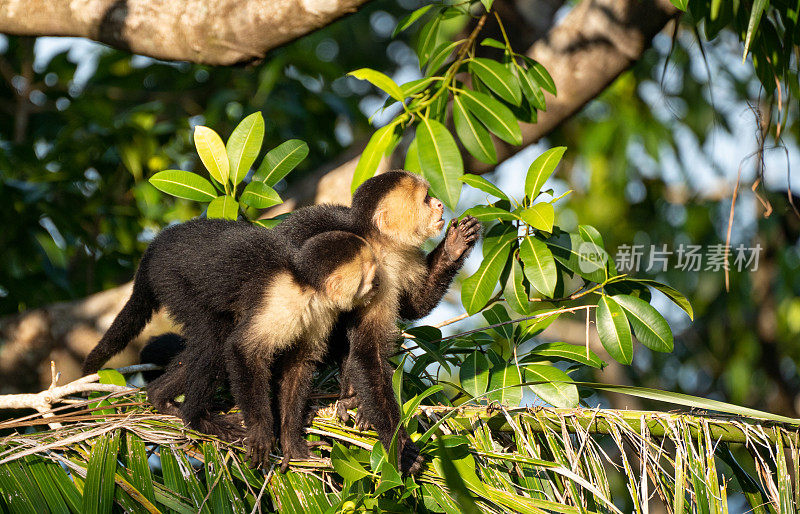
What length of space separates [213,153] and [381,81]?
71 cm

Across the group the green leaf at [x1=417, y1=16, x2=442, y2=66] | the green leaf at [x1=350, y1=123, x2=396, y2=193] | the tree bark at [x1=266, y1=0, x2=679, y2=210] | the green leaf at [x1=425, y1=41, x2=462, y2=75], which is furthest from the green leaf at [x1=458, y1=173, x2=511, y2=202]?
the tree bark at [x1=266, y1=0, x2=679, y2=210]

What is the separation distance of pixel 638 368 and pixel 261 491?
7.08 meters

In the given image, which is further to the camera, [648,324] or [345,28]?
[345,28]

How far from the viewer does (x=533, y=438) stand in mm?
2414

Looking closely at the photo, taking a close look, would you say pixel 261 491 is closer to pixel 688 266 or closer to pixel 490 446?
pixel 490 446

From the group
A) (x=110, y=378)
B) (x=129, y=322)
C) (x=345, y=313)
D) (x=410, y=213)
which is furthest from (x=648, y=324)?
(x=129, y=322)

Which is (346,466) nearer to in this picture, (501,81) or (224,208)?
(224,208)

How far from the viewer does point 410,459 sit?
2.44 metres

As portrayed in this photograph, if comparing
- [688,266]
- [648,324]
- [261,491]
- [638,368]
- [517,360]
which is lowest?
[638,368]

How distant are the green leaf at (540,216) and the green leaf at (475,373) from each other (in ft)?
1.80

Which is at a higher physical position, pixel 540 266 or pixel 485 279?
pixel 540 266

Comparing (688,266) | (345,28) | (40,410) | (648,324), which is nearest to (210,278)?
(40,410)

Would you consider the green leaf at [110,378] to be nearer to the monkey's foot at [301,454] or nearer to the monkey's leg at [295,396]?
the monkey's leg at [295,396]

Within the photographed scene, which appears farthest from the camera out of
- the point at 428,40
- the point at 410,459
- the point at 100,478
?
the point at 428,40
